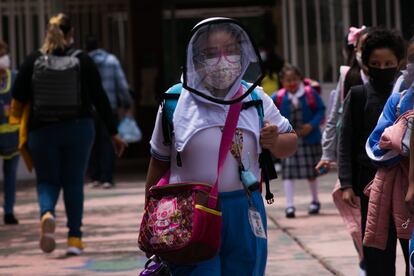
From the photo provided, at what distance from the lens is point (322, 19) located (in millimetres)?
17031

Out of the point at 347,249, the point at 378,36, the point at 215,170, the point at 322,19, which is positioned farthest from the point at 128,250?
the point at 322,19

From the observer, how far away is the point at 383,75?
6.30 metres

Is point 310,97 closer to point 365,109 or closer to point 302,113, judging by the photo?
point 302,113

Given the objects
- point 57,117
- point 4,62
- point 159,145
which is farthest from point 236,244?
point 4,62

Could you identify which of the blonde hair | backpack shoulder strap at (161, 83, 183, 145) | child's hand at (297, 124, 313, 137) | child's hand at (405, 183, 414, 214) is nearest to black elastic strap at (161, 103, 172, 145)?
backpack shoulder strap at (161, 83, 183, 145)

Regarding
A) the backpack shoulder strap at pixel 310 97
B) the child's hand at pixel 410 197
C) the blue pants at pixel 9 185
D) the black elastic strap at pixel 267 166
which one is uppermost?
the black elastic strap at pixel 267 166

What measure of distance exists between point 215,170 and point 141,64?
16931 mm

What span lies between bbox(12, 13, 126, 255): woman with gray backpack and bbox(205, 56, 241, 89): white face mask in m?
4.16

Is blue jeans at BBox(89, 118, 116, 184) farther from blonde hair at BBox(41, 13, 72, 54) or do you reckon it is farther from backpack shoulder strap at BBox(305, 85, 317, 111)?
blonde hair at BBox(41, 13, 72, 54)

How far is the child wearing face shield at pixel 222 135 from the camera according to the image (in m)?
4.75

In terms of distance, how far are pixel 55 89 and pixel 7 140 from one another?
2963 mm

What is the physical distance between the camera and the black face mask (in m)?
6.30

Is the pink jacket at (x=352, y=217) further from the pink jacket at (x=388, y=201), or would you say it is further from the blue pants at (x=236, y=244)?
the blue pants at (x=236, y=244)

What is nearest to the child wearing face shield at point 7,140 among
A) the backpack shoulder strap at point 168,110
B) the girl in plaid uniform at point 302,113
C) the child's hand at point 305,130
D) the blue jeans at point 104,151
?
the girl in plaid uniform at point 302,113
